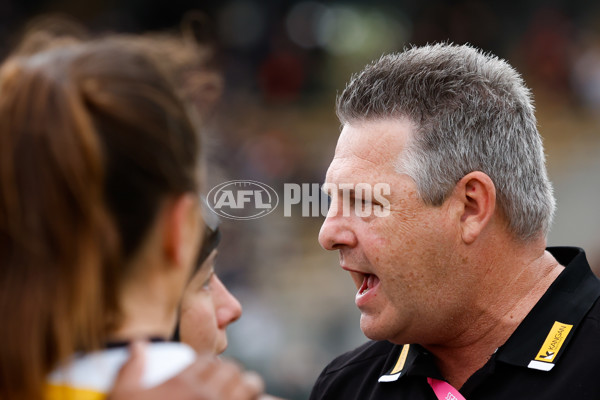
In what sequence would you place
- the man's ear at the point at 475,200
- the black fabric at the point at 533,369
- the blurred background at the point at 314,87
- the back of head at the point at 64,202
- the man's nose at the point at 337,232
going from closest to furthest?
the back of head at the point at 64,202 → the black fabric at the point at 533,369 → the man's ear at the point at 475,200 → the man's nose at the point at 337,232 → the blurred background at the point at 314,87

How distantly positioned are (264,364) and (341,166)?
17.3 ft

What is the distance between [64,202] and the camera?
1081 millimetres

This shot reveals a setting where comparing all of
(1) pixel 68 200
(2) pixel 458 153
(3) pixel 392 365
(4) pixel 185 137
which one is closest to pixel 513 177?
(2) pixel 458 153

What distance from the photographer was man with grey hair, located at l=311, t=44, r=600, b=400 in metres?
2.32

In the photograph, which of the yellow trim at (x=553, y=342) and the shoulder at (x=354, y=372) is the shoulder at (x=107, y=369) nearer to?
the yellow trim at (x=553, y=342)

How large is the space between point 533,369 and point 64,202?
4.82ft

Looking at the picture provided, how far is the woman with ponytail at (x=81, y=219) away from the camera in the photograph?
3.53ft

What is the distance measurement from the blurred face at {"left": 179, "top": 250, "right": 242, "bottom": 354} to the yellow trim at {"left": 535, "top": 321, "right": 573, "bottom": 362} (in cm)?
84

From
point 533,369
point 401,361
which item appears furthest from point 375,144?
point 533,369

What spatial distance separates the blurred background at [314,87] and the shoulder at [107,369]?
666 centimetres

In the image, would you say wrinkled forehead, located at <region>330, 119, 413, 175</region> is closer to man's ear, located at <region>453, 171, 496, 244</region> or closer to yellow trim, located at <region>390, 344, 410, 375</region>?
man's ear, located at <region>453, 171, 496, 244</region>

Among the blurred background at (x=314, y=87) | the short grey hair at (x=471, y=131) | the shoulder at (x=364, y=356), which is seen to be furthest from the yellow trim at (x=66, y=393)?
the blurred background at (x=314, y=87)

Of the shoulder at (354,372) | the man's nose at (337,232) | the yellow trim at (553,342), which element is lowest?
the shoulder at (354,372)

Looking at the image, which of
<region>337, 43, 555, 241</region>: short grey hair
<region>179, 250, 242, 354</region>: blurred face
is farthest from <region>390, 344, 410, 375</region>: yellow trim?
<region>179, 250, 242, 354</region>: blurred face
